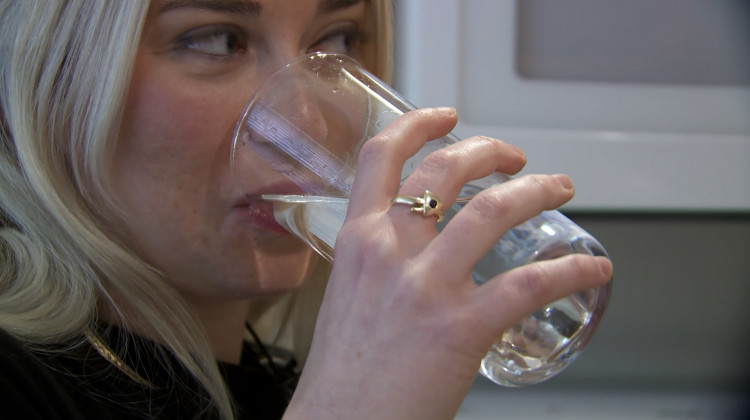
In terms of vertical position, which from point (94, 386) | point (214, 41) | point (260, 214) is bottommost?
point (94, 386)

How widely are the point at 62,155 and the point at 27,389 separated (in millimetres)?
259

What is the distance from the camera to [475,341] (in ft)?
1.40

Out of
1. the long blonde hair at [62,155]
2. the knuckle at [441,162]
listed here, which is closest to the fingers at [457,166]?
the knuckle at [441,162]

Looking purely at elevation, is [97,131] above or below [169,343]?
above

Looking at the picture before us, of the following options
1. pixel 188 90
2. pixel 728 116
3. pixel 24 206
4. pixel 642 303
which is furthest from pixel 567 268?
pixel 642 303

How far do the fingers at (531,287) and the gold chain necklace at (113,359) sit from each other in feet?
1.28

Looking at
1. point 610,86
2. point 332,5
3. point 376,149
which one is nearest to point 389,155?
point 376,149

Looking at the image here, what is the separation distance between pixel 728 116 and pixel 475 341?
74cm

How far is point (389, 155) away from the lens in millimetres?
475

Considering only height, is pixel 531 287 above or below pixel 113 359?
above

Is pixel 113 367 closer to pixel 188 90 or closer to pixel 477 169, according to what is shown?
pixel 188 90

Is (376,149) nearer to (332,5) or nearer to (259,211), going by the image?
(259,211)

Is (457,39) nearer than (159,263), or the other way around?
(159,263)

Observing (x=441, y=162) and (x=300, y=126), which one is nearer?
(x=441, y=162)
